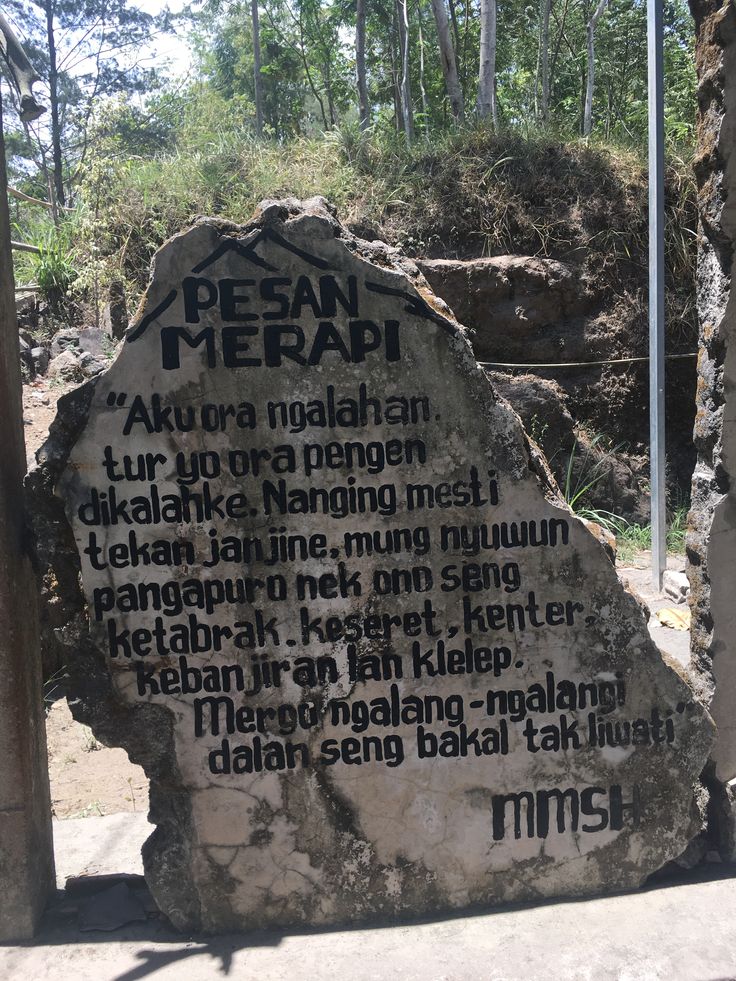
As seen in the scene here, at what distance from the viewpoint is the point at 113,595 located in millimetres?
2201

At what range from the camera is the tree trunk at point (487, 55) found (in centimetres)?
945

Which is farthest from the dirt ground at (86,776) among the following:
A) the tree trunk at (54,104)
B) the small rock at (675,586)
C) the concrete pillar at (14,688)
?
the tree trunk at (54,104)

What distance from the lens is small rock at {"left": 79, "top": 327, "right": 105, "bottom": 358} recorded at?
27.9ft

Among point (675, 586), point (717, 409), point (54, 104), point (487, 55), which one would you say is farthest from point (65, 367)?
point (54, 104)

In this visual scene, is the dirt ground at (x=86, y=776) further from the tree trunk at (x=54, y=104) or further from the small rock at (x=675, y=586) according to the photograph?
the tree trunk at (x=54, y=104)

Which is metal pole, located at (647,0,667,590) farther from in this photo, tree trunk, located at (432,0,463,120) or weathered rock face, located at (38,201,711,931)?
tree trunk, located at (432,0,463,120)

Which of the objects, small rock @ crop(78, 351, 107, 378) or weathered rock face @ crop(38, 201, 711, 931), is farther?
small rock @ crop(78, 351, 107, 378)

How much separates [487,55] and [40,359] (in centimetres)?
592

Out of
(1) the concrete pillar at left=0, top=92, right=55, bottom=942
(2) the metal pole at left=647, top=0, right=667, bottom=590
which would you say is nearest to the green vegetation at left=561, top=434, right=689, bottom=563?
(2) the metal pole at left=647, top=0, right=667, bottom=590

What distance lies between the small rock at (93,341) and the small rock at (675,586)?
565 centimetres

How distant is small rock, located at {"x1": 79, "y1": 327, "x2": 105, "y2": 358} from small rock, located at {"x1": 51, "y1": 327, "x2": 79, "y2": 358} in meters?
0.25

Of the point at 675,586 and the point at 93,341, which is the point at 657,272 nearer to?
the point at 675,586

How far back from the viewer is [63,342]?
906cm

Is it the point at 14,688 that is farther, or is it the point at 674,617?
the point at 674,617
